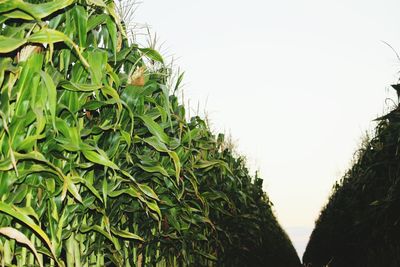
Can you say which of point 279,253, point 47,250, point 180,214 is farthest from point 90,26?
point 279,253

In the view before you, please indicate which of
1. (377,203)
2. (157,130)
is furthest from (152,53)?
(377,203)

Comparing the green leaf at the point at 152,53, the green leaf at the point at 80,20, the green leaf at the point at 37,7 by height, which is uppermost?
the green leaf at the point at 152,53

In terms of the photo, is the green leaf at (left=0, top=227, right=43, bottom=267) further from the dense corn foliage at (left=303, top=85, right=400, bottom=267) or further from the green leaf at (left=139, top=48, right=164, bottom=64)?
the dense corn foliage at (left=303, top=85, right=400, bottom=267)

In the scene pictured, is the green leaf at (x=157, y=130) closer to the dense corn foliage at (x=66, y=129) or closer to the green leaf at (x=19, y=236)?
the dense corn foliage at (x=66, y=129)

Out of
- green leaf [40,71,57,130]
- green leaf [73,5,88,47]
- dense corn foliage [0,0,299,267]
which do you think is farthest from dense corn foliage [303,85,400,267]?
green leaf [40,71,57,130]

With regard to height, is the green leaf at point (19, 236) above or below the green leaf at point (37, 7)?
below

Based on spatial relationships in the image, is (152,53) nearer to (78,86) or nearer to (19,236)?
(78,86)

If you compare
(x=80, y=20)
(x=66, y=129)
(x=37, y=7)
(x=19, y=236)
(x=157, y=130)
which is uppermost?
(x=80, y=20)

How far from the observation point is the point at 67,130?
1634 millimetres

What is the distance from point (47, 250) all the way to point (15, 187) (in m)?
0.27

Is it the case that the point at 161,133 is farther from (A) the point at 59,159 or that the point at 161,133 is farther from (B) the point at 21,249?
(B) the point at 21,249

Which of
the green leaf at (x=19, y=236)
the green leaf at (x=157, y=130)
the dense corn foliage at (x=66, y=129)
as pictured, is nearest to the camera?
the green leaf at (x=19, y=236)

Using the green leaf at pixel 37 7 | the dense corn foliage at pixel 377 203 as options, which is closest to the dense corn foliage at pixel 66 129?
the green leaf at pixel 37 7

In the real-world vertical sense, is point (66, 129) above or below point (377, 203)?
below
